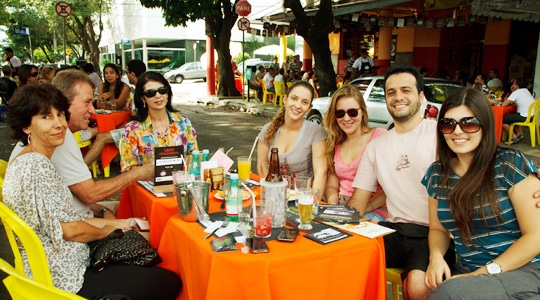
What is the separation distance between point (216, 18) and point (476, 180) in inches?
580

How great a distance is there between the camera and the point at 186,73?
31344 millimetres

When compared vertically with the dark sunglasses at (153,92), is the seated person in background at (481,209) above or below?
below

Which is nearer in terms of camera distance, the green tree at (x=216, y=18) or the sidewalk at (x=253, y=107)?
the sidewalk at (x=253, y=107)

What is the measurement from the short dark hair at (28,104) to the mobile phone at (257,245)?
4.33ft

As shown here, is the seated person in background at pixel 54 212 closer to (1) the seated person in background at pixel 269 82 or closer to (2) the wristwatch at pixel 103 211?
(2) the wristwatch at pixel 103 211

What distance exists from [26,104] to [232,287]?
4.76 ft

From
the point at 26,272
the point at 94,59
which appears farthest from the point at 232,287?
the point at 94,59

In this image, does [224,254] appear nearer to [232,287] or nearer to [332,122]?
[232,287]

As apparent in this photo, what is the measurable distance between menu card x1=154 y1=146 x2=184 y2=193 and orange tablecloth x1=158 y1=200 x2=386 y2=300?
0.64m

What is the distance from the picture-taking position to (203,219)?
7.59 ft

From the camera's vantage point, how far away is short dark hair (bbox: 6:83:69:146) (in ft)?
7.33

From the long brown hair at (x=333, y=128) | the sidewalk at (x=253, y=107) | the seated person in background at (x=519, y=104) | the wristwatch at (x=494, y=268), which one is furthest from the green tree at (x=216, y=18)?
the wristwatch at (x=494, y=268)

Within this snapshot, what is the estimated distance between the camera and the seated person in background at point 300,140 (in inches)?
132

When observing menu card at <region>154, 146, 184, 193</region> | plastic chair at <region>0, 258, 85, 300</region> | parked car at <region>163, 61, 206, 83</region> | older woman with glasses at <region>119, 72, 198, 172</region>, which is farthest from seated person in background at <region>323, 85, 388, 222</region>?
parked car at <region>163, 61, 206, 83</region>
